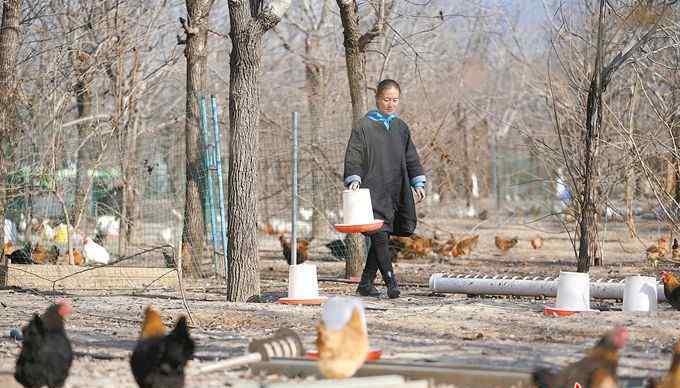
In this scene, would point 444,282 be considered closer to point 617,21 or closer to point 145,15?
point 617,21

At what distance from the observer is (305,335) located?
7719 millimetres

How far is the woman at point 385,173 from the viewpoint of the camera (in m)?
10.2

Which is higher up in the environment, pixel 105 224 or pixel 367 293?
pixel 105 224

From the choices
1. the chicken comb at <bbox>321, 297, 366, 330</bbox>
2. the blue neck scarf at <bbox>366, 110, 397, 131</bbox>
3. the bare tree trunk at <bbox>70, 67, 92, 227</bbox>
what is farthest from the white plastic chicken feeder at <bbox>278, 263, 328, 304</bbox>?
the bare tree trunk at <bbox>70, 67, 92, 227</bbox>

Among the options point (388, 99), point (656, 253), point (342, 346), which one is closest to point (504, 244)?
point (656, 253)

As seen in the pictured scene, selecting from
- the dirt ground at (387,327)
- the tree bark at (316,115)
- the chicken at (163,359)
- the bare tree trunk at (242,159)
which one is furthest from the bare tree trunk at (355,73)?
the chicken at (163,359)

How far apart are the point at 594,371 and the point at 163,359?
76.6 inches

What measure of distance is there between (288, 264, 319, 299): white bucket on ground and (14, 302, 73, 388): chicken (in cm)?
412

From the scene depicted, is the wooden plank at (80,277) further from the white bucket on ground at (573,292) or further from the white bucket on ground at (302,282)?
the white bucket on ground at (573,292)

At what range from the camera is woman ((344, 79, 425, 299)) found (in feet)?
33.3

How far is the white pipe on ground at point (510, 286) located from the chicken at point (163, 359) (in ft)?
17.9

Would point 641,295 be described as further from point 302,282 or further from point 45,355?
point 45,355

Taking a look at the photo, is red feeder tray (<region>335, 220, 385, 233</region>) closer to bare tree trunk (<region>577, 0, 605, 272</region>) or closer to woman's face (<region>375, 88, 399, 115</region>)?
woman's face (<region>375, 88, 399, 115</region>)

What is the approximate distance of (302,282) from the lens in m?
9.63
